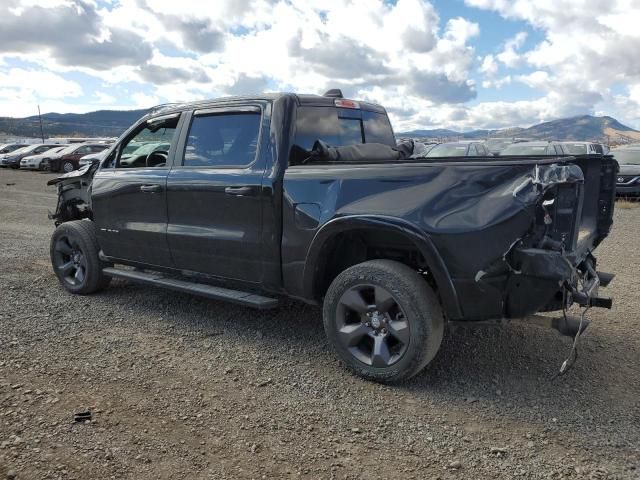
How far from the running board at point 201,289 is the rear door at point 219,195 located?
0.43ft

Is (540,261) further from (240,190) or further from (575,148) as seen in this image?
(575,148)

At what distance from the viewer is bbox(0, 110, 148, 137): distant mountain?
5171 inches

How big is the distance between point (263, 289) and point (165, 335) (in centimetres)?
98

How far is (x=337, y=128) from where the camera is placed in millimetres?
4488

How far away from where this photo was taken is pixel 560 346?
4.29 m

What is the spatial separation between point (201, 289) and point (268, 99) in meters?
1.60

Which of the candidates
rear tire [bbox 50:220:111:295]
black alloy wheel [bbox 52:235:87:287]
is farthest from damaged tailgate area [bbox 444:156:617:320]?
black alloy wheel [bbox 52:235:87:287]

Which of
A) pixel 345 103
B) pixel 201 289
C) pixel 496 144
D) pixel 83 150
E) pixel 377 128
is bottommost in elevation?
pixel 201 289

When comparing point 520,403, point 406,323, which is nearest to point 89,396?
point 406,323

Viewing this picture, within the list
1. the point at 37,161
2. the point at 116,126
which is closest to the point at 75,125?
the point at 116,126

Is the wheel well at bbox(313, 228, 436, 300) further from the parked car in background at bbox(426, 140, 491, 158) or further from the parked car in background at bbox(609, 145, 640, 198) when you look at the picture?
the parked car in background at bbox(609, 145, 640, 198)

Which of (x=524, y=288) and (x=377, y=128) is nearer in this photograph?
(x=524, y=288)

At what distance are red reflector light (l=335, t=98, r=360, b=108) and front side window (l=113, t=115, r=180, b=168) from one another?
4.53 feet

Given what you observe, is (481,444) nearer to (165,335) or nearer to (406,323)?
(406,323)
